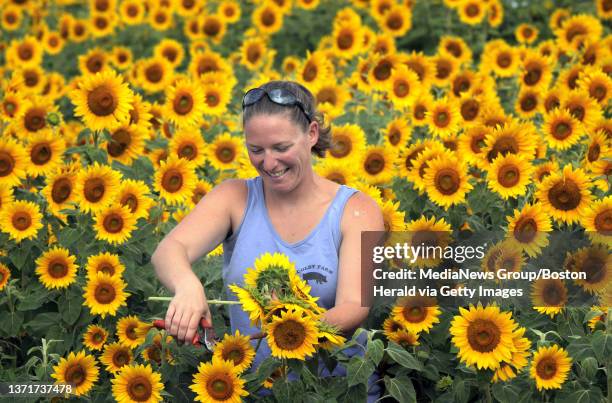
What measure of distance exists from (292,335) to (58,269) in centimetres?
166

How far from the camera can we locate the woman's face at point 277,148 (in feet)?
12.1

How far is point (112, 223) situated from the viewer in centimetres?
466

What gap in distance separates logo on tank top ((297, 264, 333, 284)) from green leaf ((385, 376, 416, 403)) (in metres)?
Answer: 0.45

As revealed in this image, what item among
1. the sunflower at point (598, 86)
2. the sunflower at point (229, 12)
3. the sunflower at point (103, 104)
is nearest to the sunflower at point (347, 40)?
the sunflower at point (229, 12)

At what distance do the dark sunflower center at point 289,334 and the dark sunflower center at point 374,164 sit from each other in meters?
2.13

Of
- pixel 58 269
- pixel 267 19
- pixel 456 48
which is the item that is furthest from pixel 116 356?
pixel 267 19

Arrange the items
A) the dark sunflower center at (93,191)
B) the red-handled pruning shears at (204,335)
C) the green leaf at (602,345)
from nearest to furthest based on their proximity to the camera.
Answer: the red-handled pruning shears at (204,335) < the green leaf at (602,345) < the dark sunflower center at (93,191)

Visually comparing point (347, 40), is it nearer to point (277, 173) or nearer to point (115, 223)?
point (115, 223)

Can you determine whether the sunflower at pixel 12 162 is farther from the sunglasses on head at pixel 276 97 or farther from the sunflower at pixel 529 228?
the sunflower at pixel 529 228

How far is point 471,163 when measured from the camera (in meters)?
4.93

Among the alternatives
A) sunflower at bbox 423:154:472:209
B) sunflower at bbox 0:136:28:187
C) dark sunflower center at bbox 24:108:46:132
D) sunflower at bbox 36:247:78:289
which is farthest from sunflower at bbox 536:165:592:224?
dark sunflower center at bbox 24:108:46:132

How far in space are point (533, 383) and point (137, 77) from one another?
4455 mm

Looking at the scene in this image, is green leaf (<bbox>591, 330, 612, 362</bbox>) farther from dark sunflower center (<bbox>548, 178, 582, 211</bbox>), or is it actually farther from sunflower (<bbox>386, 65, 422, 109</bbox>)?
sunflower (<bbox>386, 65, 422, 109</bbox>)

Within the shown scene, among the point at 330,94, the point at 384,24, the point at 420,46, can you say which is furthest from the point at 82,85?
the point at 420,46
